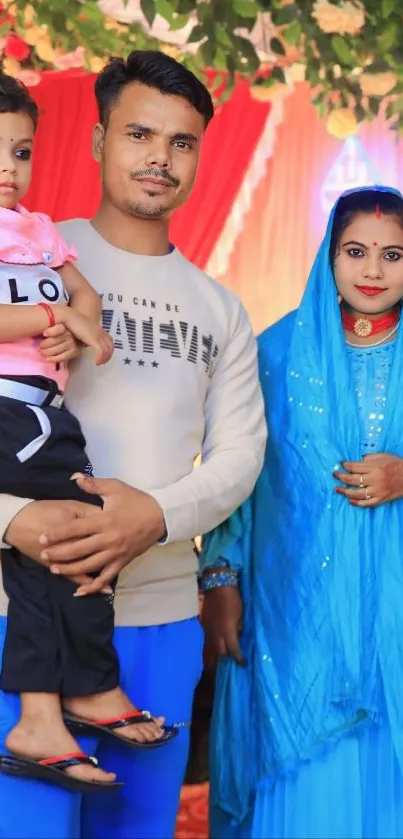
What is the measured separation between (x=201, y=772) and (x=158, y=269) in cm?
186

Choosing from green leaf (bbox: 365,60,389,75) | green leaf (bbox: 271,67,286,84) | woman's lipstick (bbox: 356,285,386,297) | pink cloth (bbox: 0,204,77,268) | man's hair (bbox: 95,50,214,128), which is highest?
green leaf (bbox: 365,60,389,75)

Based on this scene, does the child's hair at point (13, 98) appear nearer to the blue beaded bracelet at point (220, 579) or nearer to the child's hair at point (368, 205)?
the child's hair at point (368, 205)

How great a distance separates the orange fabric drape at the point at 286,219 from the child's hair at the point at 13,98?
3.15 metres

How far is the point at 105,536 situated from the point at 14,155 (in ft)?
1.91

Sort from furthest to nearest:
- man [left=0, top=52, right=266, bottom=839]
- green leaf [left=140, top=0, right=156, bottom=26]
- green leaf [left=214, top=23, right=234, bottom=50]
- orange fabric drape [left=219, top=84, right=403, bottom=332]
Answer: orange fabric drape [left=219, top=84, right=403, bottom=332] → green leaf [left=214, top=23, right=234, bottom=50] → green leaf [left=140, top=0, right=156, bottom=26] → man [left=0, top=52, right=266, bottom=839]

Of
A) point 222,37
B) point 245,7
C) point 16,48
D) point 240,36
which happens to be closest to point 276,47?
point 240,36

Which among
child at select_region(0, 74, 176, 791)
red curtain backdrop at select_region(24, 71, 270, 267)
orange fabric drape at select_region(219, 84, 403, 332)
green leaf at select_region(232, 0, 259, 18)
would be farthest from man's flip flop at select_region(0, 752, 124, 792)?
orange fabric drape at select_region(219, 84, 403, 332)

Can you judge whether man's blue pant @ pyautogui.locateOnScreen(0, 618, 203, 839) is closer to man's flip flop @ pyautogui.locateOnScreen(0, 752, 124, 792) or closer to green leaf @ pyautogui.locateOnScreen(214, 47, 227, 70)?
man's flip flop @ pyautogui.locateOnScreen(0, 752, 124, 792)

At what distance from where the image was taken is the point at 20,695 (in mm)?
1442

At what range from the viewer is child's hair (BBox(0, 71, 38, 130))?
147 cm

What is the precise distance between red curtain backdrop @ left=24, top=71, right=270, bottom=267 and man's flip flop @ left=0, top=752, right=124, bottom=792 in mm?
3215

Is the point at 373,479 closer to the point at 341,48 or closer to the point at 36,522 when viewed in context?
the point at 36,522

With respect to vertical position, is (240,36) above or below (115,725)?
above

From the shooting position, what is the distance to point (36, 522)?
1387mm
